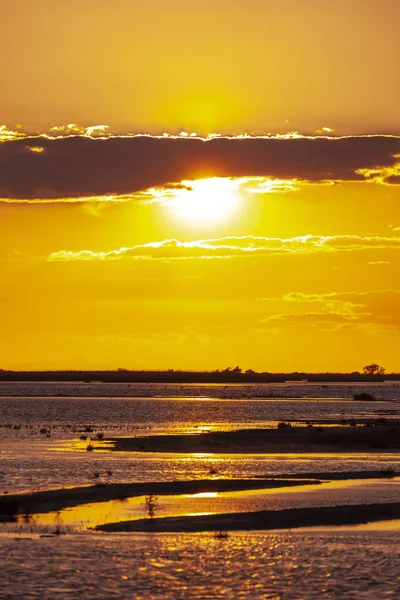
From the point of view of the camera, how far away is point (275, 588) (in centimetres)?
2988

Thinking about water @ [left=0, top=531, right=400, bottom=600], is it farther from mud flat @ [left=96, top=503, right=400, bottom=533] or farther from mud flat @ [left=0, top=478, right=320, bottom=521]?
mud flat @ [left=0, top=478, right=320, bottom=521]

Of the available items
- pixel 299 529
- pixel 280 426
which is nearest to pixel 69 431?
pixel 280 426

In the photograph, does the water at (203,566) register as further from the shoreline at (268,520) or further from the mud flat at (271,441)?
the mud flat at (271,441)

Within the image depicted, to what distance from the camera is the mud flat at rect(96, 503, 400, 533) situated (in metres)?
39.6

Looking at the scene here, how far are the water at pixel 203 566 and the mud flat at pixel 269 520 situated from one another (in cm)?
139

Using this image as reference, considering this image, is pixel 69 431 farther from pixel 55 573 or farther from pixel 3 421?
pixel 55 573

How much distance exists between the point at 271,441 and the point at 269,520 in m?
43.6

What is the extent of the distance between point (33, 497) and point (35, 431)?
52757 millimetres

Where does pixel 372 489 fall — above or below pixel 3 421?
below

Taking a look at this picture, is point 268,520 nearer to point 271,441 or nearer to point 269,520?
point 269,520

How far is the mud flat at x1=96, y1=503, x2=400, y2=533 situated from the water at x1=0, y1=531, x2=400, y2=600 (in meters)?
1.39

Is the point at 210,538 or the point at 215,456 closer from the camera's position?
the point at 210,538

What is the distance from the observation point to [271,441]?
84.9 meters

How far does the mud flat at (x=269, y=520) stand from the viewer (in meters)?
39.6
